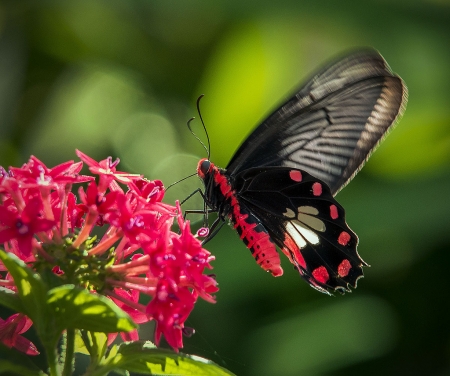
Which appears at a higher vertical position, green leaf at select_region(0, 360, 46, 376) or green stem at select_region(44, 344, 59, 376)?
green stem at select_region(44, 344, 59, 376)

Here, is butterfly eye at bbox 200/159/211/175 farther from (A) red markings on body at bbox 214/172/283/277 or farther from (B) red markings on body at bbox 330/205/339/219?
(B) red markings on body at bbox 330/205/339/219

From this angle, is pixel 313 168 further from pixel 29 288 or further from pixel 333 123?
pixel 29 288

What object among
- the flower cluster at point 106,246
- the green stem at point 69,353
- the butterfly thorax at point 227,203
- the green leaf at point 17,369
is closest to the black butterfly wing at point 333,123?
the butterfly thorax at point 227,203

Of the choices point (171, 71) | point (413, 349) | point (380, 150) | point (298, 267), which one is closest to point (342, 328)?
point (413, 349)

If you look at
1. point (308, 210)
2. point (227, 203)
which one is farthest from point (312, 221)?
point (227, 203)

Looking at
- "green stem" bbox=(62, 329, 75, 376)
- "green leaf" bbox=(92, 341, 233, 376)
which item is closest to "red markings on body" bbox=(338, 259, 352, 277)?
"green leaf" bbox=(92, 341, 233, 376)
